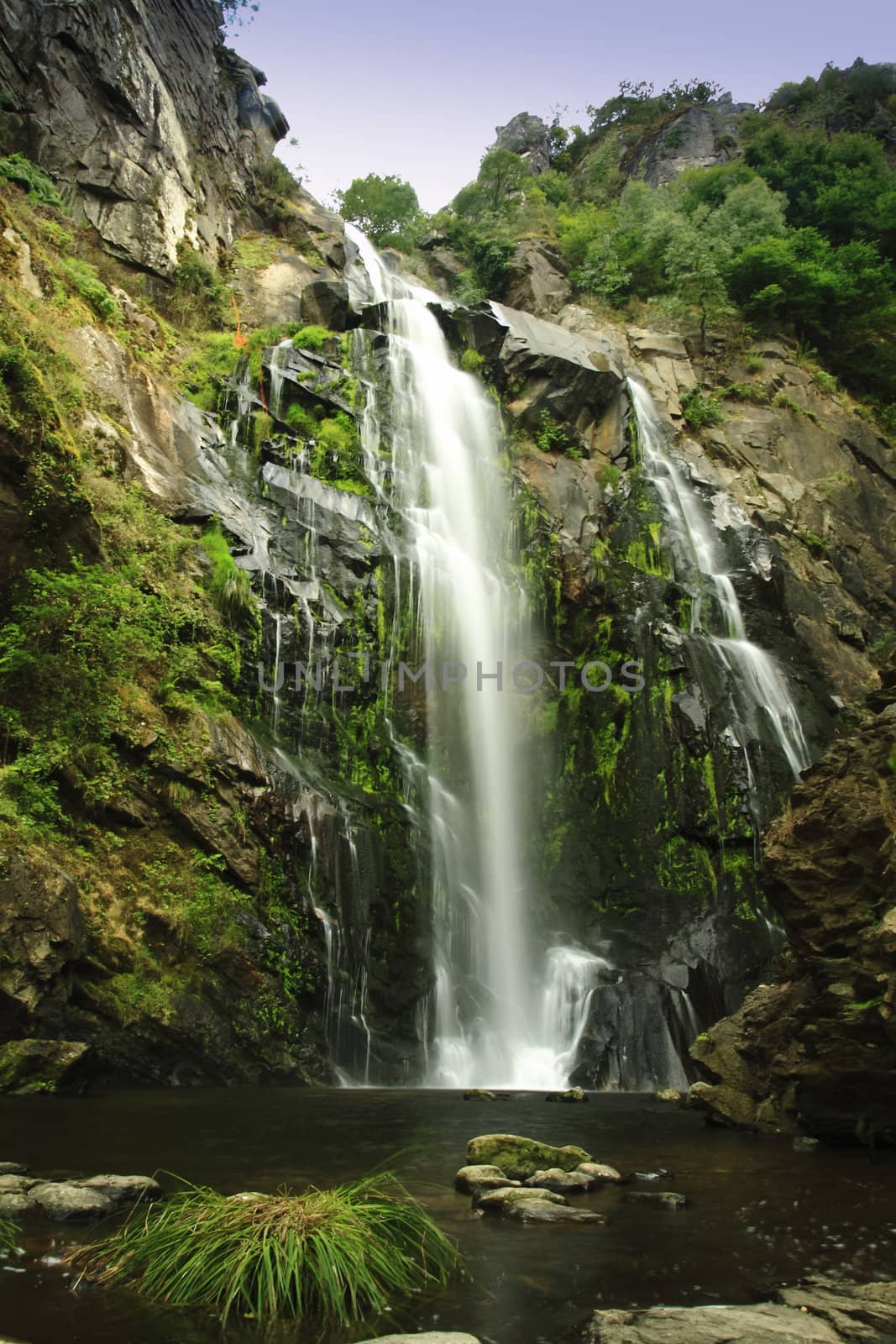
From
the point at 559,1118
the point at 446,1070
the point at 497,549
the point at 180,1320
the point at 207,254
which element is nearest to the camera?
the point at 180,1320

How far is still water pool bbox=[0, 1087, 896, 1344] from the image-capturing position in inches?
152

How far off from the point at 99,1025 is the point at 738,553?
62.2 ft

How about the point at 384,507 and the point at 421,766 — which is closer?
the point at 421,766

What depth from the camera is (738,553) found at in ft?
76.7

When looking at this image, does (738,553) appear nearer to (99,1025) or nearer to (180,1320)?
(99,1025)

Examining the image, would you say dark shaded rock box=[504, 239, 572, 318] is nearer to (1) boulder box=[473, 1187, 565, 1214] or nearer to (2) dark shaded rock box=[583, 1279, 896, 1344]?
(1) boulder box=[473, 1187, 565, 1214]

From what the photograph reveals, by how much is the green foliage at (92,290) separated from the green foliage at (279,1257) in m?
19.9

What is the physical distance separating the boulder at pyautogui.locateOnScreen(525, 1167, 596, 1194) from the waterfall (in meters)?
13.4

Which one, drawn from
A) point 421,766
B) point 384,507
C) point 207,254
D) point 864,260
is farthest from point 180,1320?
point 864,260

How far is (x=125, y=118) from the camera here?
25.4 meters

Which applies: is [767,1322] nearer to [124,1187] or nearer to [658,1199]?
[658,1199]

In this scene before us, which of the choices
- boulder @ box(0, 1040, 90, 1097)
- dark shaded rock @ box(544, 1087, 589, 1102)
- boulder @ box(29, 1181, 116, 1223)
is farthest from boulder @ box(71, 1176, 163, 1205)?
dark shaded rock @ box(544, 1087, 589, 1102)

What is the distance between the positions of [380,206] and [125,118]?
21473mm

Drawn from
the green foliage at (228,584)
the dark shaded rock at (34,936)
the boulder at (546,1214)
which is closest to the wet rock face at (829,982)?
the boulder at (546,1214)
